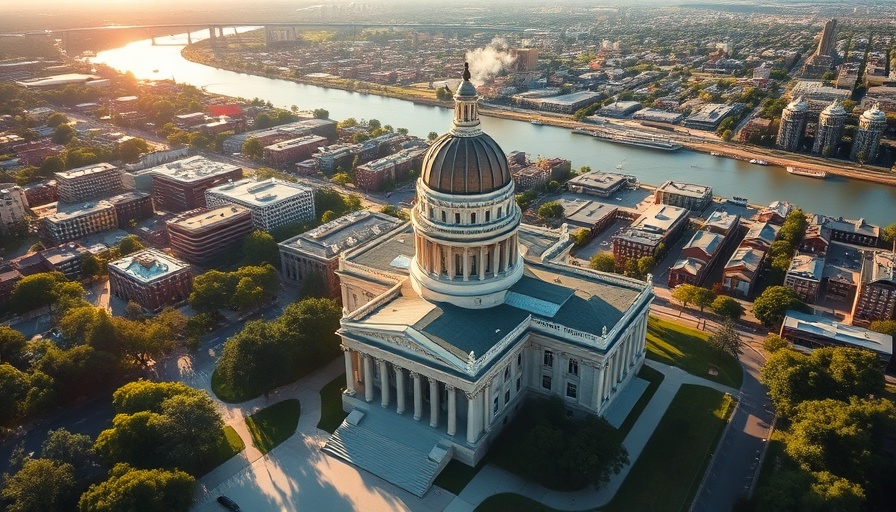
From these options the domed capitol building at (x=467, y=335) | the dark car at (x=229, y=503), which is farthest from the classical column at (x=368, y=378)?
the dark car at (x=229, y=503)

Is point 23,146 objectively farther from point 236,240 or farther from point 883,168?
point 883,168

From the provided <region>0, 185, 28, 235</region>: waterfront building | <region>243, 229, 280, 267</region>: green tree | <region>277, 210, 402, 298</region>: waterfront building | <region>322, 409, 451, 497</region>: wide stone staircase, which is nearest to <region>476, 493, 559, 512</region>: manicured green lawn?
<region>322, 409, 451, 497</region>: wide stone staircase

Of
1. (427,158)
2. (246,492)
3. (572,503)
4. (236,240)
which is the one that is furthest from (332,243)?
(572,503)

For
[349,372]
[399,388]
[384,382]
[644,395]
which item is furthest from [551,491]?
[349,372]

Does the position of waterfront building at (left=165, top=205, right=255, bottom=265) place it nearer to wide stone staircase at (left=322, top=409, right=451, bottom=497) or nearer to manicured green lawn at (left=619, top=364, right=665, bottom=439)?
wide stone staircase at (left=322, top=409, right=451, bottom=497)

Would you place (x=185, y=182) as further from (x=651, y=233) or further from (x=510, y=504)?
(x=510, y=504)

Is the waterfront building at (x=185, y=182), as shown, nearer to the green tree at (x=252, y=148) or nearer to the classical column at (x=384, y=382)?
the green tree at (x=252, y=148)
